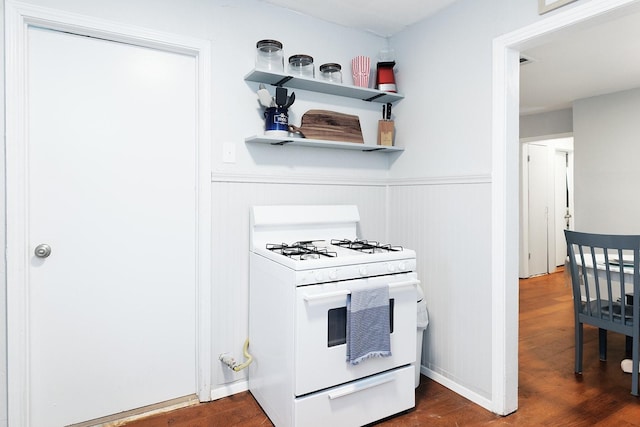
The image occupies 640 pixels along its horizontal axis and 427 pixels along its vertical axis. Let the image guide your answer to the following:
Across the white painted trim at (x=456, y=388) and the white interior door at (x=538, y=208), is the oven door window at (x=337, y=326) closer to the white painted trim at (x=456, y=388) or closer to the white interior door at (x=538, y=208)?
the white painted trim at (x=456, y=388)

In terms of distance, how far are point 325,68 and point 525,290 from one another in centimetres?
422

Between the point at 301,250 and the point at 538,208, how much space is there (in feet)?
17.4

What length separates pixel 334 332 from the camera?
1897 millimetres

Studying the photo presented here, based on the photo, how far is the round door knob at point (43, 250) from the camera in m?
1.85

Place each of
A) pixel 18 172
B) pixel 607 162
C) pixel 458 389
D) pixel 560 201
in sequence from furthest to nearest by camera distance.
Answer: pixel 560 201
pixel 607 162
pixel 458 389
pixel 18 172

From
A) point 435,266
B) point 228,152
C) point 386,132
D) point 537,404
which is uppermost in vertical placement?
point 386,132

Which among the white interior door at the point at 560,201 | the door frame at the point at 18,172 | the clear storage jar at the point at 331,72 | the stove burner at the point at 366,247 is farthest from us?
the white interior door at the point at 560,201

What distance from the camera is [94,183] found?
77.6 inches

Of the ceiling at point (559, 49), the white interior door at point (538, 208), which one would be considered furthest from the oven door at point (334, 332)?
the white interior door at point (538, 208)

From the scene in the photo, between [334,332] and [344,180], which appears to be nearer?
[334,332]

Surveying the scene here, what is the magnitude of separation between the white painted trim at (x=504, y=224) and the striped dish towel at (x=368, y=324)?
0.66 metres

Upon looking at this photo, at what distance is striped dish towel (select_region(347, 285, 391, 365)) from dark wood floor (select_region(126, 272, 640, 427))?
0.45 m

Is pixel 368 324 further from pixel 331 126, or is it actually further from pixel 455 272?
pixel 331 126

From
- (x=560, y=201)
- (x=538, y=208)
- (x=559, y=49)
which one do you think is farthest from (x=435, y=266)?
(x=560, y=201)
